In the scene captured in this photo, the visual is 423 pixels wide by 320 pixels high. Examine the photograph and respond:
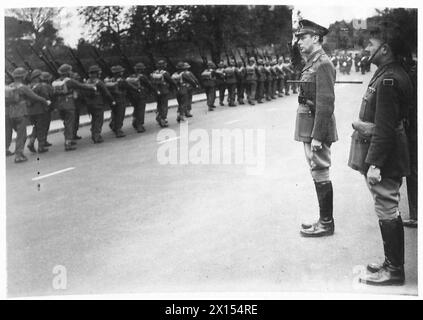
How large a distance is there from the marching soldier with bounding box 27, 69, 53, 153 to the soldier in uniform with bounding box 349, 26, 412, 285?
6612 mm

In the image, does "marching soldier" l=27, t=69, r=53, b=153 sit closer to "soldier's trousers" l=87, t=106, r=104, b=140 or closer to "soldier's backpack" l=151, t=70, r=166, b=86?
"soldier's trousers" l=87, t=106, r=104, b=140

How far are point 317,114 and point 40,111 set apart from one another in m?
6.17

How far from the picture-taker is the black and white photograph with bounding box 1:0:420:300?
359 cm

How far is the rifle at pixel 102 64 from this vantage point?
26.7 feet

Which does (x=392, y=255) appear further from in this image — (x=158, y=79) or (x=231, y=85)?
(x=231, y=85)

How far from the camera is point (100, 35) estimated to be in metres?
6.46

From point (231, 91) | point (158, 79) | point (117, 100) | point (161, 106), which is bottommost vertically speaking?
point (161, 106)

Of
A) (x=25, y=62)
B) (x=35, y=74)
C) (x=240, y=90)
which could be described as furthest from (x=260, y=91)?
(x=25, y=62)

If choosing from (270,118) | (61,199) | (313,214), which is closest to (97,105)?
(270,118)

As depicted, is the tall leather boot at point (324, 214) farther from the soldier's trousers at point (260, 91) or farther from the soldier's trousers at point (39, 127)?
the soldier's trousers at point (260, 91)

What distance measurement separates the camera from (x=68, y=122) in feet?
30.8

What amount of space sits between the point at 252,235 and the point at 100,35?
3477 mm

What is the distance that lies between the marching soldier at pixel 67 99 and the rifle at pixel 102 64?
0.53 meters
